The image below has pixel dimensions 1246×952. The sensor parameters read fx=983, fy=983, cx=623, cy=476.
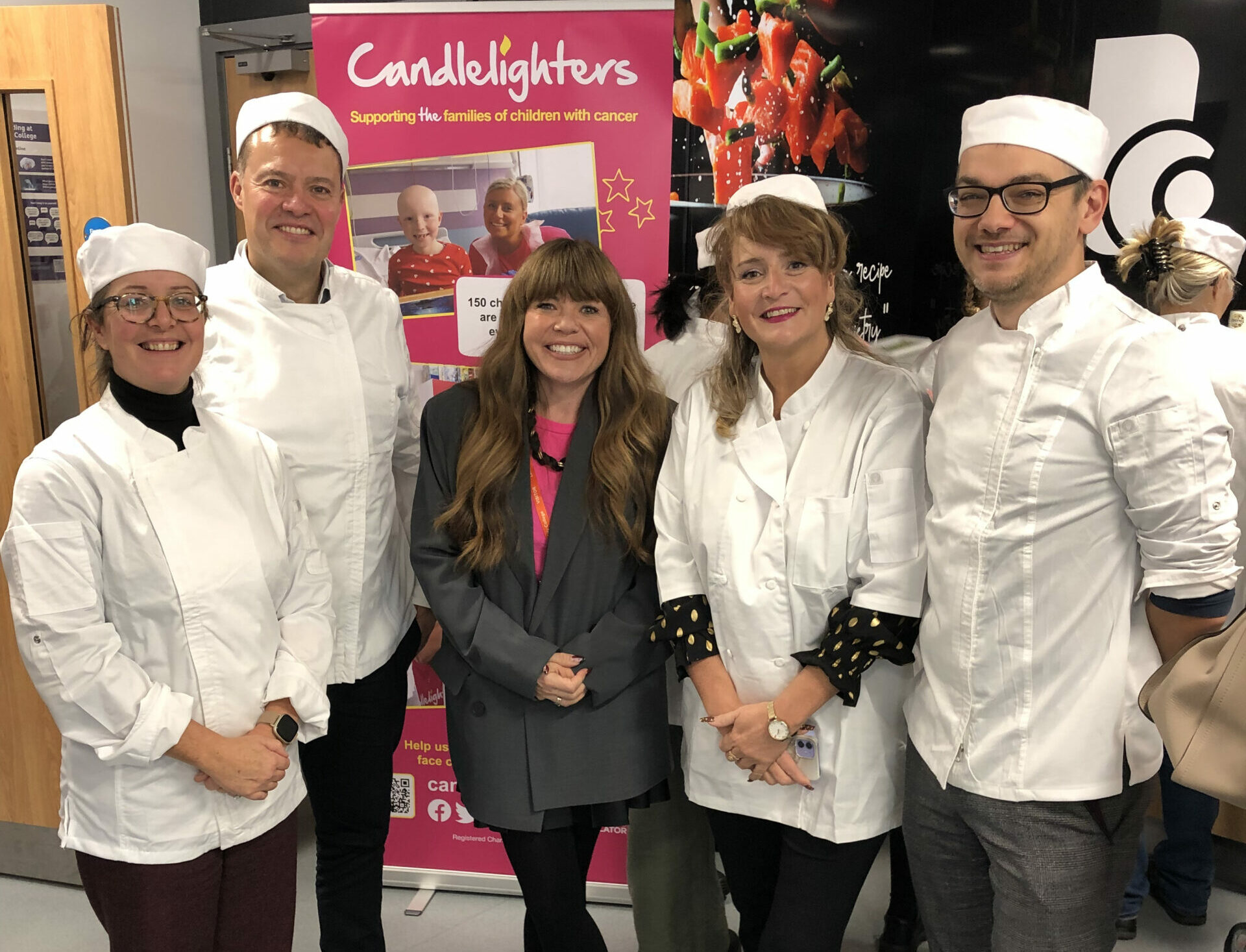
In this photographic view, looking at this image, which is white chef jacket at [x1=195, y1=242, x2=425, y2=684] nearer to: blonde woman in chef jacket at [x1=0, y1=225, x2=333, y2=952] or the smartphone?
blonde woman in chef jacket at [x1=0, y1=225, x2=333, y2=952]

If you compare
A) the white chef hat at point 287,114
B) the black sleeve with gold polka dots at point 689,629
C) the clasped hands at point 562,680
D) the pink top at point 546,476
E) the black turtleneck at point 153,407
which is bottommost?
the clasped hands at point 562,680

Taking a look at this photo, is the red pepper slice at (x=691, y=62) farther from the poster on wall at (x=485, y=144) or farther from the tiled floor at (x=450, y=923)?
the tiled floor at (x=450, y=923)

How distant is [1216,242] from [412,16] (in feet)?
7.57

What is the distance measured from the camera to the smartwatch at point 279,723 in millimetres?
1678

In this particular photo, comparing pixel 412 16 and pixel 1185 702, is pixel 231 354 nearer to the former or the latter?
pixel 412 16

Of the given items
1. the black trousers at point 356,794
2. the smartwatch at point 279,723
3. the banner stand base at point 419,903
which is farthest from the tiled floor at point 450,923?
the smartwatch at point 279,723

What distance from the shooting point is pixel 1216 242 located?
2.81 metres

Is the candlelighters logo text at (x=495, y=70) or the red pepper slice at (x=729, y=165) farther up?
the candlelighters logo text at (x=495, y=70)

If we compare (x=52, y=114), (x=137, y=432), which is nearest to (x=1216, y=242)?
(x=137, y=432)

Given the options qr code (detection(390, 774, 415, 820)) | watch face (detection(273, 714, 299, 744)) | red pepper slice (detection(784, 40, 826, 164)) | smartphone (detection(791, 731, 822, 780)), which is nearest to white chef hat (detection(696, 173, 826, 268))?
smartphone (detection(791, 731, 822, 780))

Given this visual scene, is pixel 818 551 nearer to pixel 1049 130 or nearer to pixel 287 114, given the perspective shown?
pixel 1049 130

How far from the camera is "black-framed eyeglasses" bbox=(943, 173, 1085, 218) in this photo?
1.49m

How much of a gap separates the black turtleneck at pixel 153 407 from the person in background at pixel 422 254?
1.02m

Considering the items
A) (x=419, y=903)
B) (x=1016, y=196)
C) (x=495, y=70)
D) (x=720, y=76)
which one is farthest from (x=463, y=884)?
(x=720, y=76)
